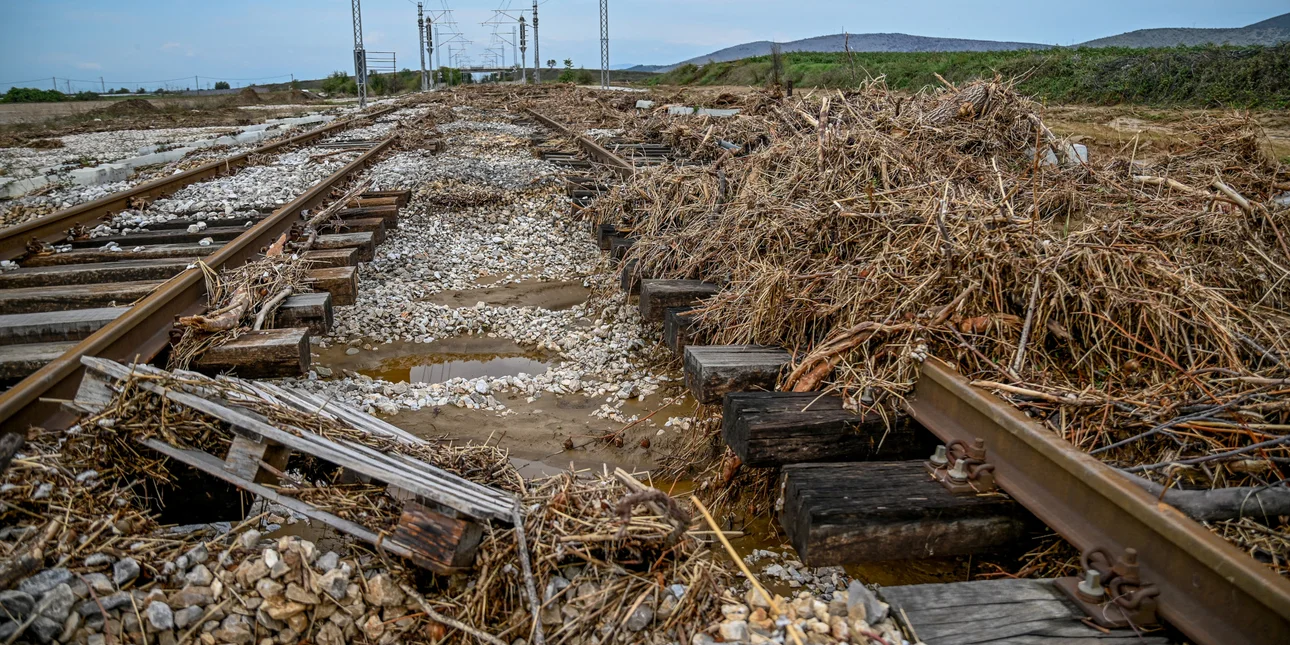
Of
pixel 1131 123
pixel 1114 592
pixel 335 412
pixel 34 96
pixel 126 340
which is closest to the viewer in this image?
pixel 1114 592

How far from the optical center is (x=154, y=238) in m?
5.86

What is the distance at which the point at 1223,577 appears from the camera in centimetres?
168

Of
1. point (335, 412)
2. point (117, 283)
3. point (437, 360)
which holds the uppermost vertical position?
point (117, 283)

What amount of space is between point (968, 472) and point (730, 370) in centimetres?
105

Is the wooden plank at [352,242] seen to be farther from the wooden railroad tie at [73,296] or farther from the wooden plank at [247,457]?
the wooden plank at [247,457]

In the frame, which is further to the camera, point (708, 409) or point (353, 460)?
point (708, 409)

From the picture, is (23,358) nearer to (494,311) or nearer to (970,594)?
(494,311)

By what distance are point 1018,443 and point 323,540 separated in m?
2.38

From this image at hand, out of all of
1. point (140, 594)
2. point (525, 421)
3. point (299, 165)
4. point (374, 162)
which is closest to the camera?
point (140, 594)

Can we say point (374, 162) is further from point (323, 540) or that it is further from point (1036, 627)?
point (1036, 627)

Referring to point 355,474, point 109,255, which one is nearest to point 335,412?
point 355,474

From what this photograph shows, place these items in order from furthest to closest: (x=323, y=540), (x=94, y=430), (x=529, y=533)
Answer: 1. (x=323, y=540)
2. (x=94, y=430)
3. (x=529, y=533)

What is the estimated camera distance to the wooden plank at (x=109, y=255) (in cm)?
526

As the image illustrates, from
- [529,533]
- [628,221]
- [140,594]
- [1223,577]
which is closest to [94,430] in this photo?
[140,594]
